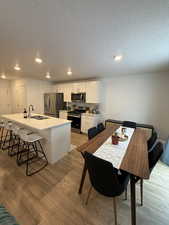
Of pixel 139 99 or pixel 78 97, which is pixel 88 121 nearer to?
pixel 78 97

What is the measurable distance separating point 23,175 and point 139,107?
4.05m

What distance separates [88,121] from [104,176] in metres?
3.32

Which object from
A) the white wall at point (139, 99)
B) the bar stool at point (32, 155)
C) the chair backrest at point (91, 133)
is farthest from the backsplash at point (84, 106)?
the bar stool at point (32, 155)

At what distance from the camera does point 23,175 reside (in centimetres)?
210

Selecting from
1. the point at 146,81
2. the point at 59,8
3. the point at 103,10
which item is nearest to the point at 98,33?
the point at 103,10

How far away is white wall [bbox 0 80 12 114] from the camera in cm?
561

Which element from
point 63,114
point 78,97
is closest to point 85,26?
point 78,97

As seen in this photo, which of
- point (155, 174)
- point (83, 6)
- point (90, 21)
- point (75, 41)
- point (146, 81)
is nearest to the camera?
point (83, 6)

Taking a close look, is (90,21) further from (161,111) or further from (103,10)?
(161,111)

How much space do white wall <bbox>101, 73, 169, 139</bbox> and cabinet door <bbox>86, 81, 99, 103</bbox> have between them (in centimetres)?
46

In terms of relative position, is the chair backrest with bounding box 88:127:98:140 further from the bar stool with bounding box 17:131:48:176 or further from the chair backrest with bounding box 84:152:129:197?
the bar stool with bounding box 17:131:48:176

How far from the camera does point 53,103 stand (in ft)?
17.7

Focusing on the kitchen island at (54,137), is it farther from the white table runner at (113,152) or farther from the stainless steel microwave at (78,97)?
the stainless steel microwave at (78,97)

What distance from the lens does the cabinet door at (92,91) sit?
4.36 m
